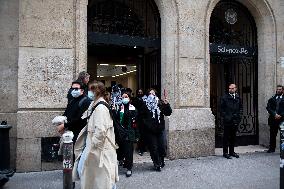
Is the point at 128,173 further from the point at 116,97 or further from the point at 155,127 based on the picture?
the point at 116,97

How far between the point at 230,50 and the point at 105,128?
21.1 feet

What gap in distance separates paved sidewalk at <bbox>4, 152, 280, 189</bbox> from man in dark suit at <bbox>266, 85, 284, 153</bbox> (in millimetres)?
1407

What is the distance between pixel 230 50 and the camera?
975 centimetres

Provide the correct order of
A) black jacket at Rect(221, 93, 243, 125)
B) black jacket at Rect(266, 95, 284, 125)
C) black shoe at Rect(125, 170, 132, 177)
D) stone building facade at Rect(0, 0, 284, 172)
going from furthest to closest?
black jacket at Rect(266, 95, 284, 125), black jacket at Rect(221, 93, 243, 125), stone building facade at Rect(0, 0, 284, 172), black shoe at Rect(125, 170, 132, 177)

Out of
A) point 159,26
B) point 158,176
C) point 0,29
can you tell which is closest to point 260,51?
point 159,26

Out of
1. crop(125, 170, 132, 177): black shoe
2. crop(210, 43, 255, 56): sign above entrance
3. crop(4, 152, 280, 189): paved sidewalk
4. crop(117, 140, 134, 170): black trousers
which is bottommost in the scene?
crop(4, 152, 280, 189): paved sidewalk

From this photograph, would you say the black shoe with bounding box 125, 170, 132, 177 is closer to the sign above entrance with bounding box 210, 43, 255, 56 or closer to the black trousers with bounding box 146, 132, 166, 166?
the black trousers with bounding box 146, 132, 166, 166

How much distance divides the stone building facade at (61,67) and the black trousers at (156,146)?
39.9 inches

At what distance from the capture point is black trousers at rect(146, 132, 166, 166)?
714 centimetres

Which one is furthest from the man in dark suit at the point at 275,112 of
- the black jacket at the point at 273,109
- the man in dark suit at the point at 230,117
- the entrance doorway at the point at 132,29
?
the entrance doorway at the point at 132,29

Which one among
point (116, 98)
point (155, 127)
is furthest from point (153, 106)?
point (116, 98)

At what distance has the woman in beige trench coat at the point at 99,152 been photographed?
14.3 ft

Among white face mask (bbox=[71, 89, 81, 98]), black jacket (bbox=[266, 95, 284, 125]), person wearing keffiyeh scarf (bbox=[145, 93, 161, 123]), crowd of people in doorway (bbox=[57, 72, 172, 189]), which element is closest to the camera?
crowd of people in doorway (bbox=[57, 72, 172, 189])

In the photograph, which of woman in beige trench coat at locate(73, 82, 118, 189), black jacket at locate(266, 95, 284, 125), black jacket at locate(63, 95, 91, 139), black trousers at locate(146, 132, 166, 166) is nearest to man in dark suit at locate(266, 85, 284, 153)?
black jacket at locate(266, 95, 284, 125)
